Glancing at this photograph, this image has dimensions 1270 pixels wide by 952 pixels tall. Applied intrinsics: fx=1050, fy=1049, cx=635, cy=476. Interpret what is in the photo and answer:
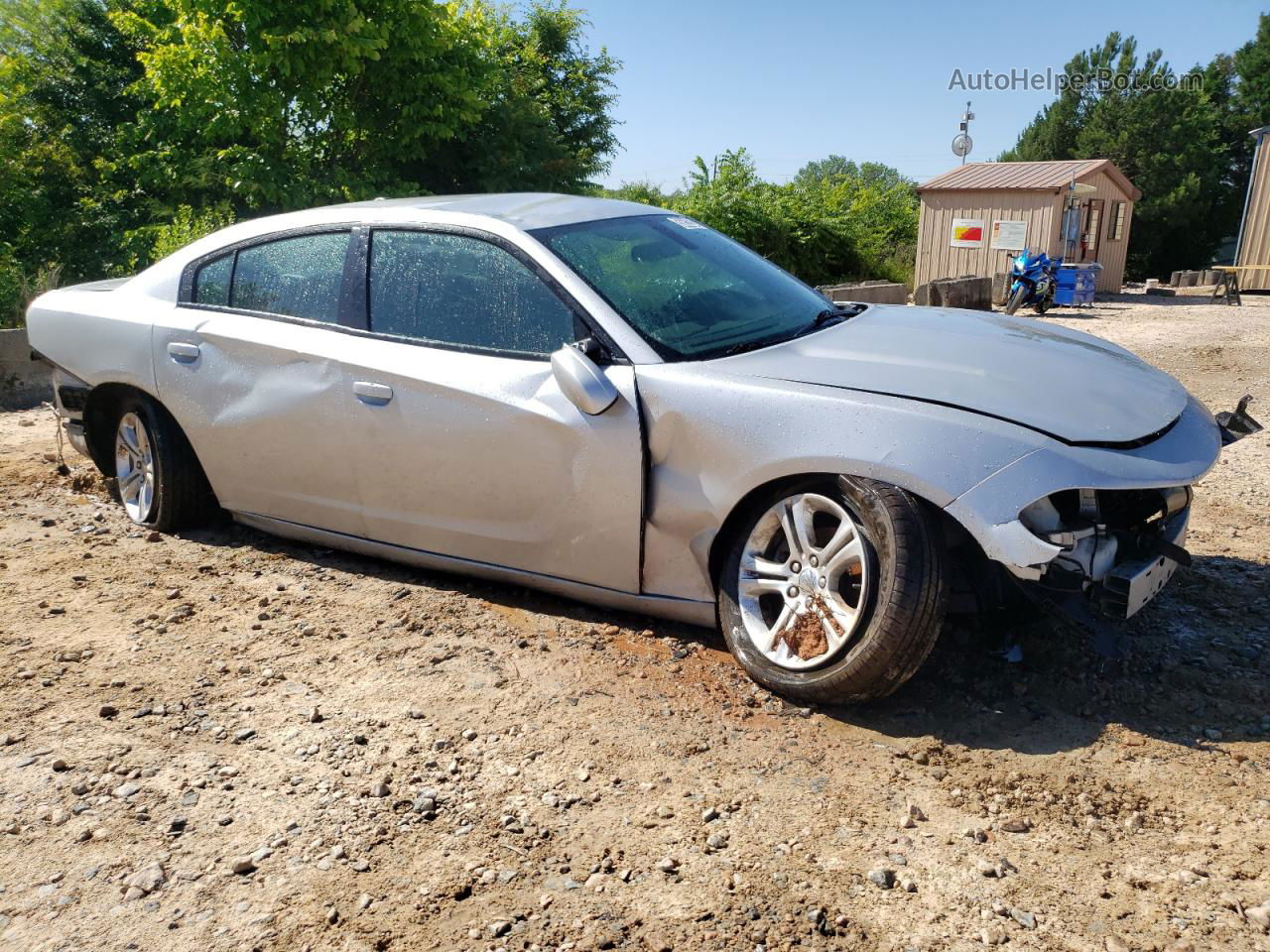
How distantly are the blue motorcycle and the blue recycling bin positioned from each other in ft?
2.42

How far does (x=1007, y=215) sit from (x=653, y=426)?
19612mm

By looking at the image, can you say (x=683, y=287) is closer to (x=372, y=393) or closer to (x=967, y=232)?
Answer: (x=372, y=393)

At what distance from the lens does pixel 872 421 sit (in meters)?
3.16

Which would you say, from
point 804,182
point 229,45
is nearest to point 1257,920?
point 229,45

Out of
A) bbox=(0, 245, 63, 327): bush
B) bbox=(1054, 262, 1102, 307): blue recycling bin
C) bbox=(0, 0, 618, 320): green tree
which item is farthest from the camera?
bbox=(1054, 262, 1102, 307): blue recycling bin

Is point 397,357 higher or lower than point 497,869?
higher

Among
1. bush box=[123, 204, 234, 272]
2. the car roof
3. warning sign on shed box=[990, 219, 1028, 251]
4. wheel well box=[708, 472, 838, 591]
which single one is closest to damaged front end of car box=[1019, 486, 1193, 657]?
wheel well box=[708, 472, 838, 591]

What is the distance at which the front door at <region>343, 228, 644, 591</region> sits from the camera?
363cm

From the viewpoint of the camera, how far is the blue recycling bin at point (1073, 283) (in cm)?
1889

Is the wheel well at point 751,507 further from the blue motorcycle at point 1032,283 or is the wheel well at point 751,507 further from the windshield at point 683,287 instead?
the blue motorcycle at point 1032,283

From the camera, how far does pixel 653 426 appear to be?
3.51 meters

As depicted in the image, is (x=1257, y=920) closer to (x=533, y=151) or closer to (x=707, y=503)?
(x=707, y=503)

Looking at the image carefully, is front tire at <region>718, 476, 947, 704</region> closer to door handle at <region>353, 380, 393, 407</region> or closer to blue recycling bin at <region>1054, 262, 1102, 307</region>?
door handle at <region>353, 380, 393, 407</region>

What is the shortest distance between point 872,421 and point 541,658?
1458 mm
